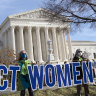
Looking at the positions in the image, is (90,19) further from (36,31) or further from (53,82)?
(36,31)

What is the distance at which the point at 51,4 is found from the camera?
10953 mm

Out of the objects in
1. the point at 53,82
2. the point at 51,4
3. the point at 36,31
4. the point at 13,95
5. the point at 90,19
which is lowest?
the point at 13,95

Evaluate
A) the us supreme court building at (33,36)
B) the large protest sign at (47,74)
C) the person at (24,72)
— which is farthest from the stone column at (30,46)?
the person at (24,72)

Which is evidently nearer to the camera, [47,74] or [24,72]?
[24,72]

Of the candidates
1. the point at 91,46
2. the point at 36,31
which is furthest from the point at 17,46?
the point at 91,46

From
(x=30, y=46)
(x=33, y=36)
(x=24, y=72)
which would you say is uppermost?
(x=33, y=36)

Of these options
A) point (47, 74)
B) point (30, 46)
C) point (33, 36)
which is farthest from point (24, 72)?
point (33, 36)

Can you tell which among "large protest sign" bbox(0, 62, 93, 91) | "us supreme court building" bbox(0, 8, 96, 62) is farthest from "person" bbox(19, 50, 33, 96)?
"us supreme court building" bbox(0, 8, 96, 62)

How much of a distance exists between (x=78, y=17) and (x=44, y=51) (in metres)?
48.0

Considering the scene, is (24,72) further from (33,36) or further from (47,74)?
(33,36)

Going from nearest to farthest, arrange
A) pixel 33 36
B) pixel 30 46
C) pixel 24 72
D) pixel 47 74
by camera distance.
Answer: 1. pixel 24 72
2. pixel 47 74
3. pixel 30 46
4. pixel 33 36

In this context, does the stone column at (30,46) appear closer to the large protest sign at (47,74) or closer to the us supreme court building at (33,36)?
the us supreme court building at (33,36)

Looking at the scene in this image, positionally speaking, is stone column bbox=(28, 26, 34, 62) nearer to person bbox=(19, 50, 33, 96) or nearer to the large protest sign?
the large protest sign

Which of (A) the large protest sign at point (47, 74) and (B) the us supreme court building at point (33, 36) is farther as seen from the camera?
(B) the us supreme court building at point (33, 36)
